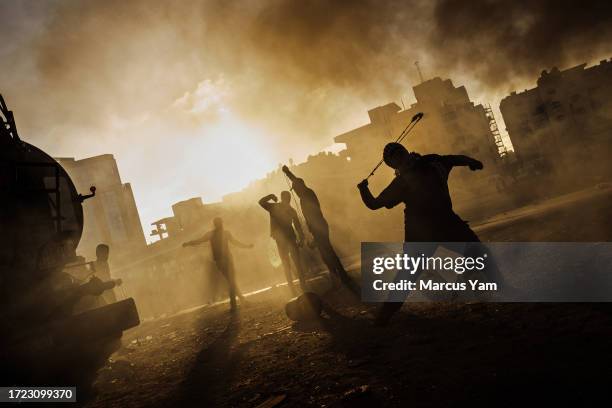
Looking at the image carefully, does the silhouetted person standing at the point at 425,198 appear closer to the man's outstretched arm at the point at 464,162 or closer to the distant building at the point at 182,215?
the man's outstretched arm at the point at 464,162

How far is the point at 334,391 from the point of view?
101 inches

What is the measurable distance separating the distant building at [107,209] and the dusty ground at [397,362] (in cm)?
3472

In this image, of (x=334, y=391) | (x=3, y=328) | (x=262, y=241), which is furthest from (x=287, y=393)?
(x=262, y=241)

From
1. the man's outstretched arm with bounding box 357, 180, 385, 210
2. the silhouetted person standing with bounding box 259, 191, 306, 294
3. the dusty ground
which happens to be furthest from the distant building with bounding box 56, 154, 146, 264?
the man's outstretched arm with bounding box 357, 180, 385, 210

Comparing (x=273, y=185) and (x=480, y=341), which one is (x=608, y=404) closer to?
(x=480, y=341)

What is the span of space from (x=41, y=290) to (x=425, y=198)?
16.1 feet

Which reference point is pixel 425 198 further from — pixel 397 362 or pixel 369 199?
pixel 397 362

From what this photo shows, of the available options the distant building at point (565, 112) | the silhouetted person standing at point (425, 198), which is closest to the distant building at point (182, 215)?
the distant building at point (565, 112)

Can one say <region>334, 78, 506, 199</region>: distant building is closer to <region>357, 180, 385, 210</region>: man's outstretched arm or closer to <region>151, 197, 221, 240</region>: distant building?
<region>151, 197, 221, 240</region>: distant building

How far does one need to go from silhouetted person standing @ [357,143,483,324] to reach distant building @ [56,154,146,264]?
36.1 meters

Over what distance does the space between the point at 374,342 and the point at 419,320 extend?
24.6 inches

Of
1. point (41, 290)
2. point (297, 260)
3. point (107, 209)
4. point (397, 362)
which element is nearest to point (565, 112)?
point (297, 260)

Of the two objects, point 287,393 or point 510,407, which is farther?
point 287,393

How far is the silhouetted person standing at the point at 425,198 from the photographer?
3672 millimetres
